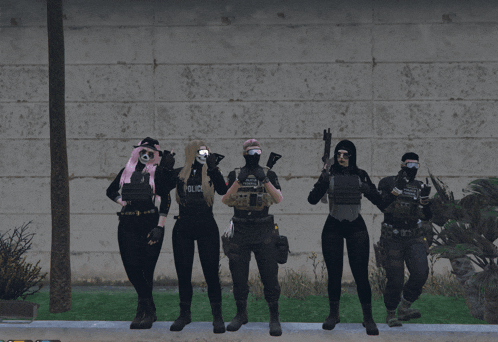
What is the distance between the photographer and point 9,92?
7.75m

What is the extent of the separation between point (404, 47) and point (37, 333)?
7.13 meters

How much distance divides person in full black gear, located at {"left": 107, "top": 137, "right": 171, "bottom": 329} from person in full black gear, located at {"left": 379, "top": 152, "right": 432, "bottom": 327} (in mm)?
2809

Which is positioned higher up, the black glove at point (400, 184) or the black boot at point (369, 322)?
the black glove at point (400, 184)

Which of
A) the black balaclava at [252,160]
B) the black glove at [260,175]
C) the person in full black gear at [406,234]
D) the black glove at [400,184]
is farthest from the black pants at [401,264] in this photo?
the black balaclava at [252,160]

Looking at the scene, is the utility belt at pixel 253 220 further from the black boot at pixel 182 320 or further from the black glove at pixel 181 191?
the black boot at pixel 182 320

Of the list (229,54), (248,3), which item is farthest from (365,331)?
(248,3)

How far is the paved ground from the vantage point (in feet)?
16.4

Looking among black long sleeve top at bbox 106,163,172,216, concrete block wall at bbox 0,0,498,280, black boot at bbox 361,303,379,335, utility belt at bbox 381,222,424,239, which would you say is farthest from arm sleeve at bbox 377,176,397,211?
black long sleeve top at bbox 106,163,172,216

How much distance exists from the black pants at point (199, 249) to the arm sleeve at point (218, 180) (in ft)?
1.23

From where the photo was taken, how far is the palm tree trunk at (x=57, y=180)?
5.91 meters

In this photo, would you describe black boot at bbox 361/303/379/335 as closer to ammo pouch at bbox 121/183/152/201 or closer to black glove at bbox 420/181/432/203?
black glove at bbox 420/181/432/203

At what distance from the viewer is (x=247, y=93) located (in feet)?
25.1

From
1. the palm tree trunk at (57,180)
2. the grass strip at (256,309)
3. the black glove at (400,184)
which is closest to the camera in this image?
the black glove at (400,184)

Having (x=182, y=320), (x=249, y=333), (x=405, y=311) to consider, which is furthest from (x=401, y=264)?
(x=182, y=320)
